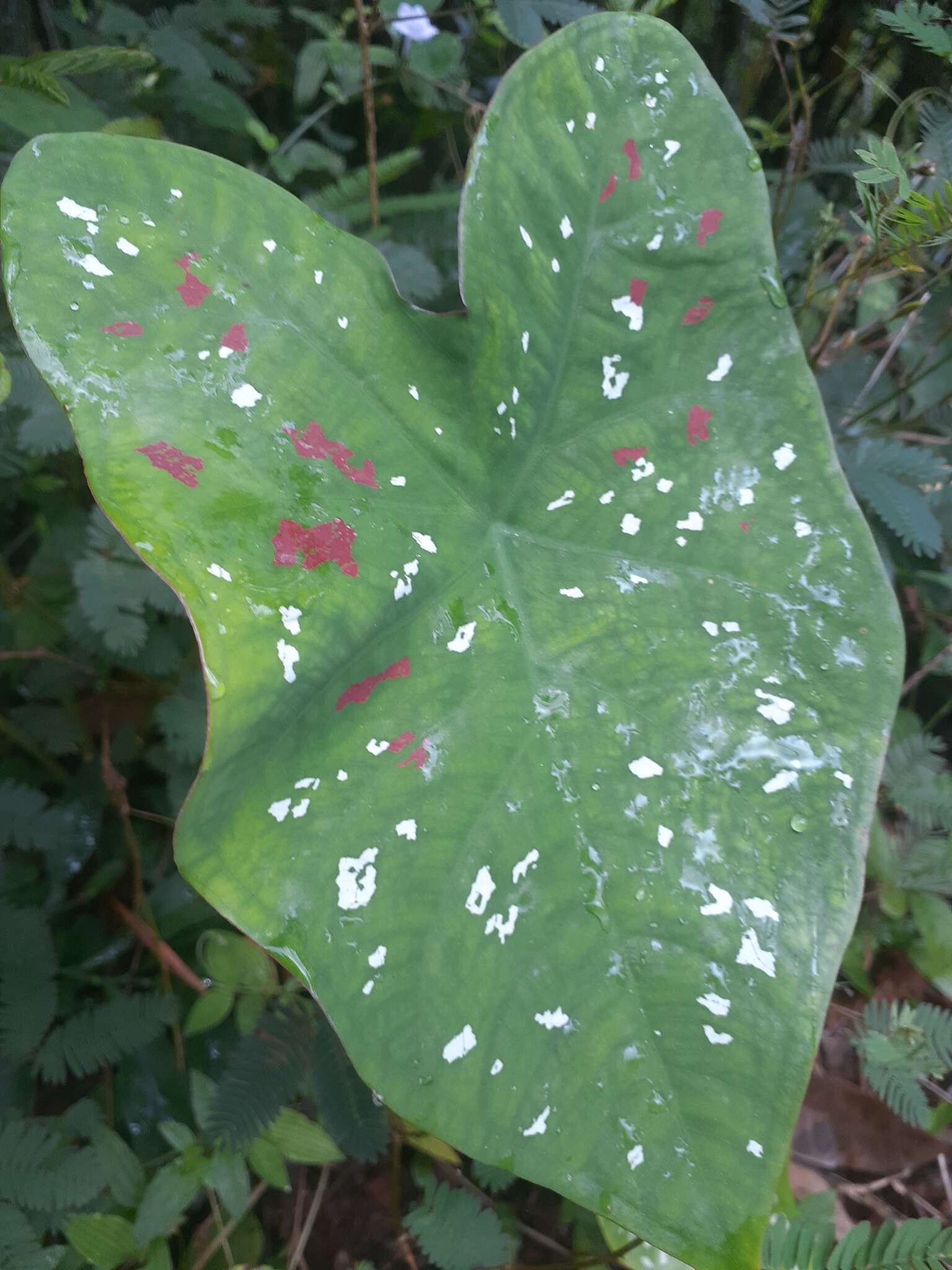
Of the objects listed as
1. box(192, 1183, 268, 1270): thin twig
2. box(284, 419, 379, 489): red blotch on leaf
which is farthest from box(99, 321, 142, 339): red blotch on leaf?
box(192, 1183, 268, 1270): thin twig

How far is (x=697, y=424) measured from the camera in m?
0.79

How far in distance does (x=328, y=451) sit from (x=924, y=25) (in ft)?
2.64

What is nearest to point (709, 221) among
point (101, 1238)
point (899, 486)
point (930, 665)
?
point (899, 486)

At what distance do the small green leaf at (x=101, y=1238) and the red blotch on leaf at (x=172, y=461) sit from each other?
0.82 meters

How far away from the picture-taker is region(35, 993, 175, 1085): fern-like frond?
0.95m

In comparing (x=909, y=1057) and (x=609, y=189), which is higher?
(x=609, y=189)

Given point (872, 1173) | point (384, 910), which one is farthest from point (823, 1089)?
point (384, 910)

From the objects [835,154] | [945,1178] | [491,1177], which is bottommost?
[945,1178]

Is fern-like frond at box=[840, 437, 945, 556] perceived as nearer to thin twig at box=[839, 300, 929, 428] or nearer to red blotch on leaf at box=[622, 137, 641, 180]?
thin twig at box=[839, 300, 929, 428]

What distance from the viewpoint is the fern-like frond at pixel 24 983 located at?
94 centimetres

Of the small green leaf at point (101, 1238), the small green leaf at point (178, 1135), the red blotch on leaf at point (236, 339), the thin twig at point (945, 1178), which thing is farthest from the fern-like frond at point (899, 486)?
the small green leaf at point (101, 1238)

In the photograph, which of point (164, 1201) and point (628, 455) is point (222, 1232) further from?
point (628, 455)

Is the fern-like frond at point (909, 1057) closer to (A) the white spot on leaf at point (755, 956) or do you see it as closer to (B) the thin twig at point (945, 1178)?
(B) the thin twig at point (945, 1178)

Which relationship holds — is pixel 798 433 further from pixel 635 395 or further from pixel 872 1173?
pixel 872 1173
